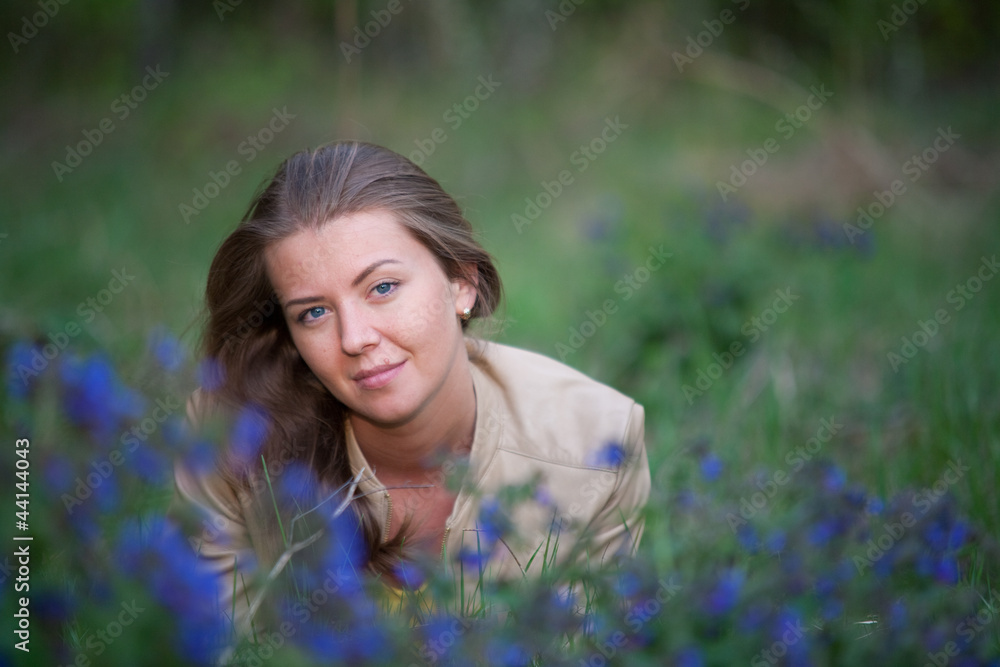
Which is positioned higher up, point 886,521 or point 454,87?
point 454,87

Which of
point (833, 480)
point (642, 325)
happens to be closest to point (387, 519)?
point (833, 480)

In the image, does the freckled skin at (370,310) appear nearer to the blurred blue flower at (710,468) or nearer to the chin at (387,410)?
the chin at (387,410)

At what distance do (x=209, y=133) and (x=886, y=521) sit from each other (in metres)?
6.10

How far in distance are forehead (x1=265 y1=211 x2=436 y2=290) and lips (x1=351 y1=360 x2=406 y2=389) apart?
7.9 inches

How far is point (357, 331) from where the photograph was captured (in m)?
1.98

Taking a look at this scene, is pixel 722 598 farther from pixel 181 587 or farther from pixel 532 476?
pixel 181 587

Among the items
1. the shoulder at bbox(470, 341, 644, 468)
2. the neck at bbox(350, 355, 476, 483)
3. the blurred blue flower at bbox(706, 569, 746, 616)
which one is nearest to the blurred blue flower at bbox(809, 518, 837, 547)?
the blurred blue flower at bbox(706, 569, 746, 616)

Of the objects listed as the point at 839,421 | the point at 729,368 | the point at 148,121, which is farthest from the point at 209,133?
the point at 839,421

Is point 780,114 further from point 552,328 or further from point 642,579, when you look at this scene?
point 642,579

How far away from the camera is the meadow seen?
58.7 inches

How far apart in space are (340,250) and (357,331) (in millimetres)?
191

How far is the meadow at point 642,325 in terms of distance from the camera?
1490mm

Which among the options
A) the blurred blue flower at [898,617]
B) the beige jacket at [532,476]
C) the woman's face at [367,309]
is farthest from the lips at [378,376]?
the blurred blue flower at [898,617]

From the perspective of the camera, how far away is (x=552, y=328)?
4.35m
